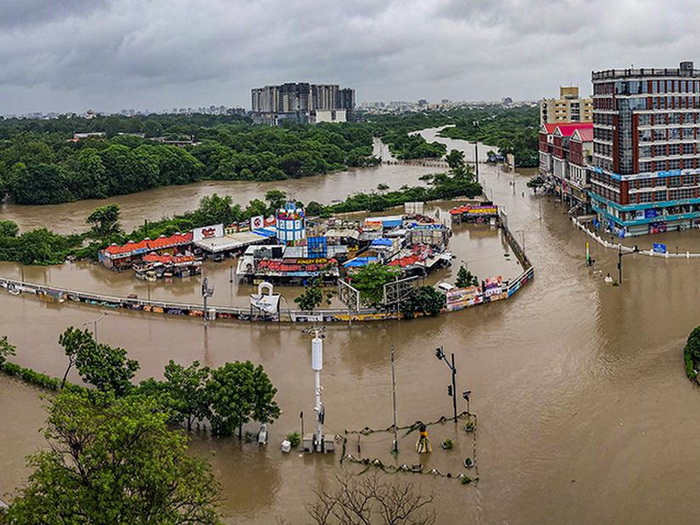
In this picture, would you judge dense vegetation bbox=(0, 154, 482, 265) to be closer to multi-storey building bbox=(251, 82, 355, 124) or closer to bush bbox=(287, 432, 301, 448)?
bush bbox=(287, 432, 301, 448)

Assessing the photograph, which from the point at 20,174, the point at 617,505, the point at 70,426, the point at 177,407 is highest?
the point at 20,174

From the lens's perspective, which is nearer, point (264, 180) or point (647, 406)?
point (647, 406)

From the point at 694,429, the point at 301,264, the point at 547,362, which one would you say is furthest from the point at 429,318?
the point at 694,429

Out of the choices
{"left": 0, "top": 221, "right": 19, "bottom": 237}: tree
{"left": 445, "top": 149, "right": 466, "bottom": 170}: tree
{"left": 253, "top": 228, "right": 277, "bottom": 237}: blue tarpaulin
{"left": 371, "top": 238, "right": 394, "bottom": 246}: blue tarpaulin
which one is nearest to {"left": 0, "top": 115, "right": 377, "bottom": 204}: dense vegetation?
{"left": 445, "top": 149, "right": 466, "bottom": 170}: tree

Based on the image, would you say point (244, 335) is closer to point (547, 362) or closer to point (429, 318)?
point (429, 318)

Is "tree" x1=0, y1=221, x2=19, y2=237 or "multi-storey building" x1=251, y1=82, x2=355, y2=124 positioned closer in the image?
"tree" x1=0, y1=221, x2=19, y2=237

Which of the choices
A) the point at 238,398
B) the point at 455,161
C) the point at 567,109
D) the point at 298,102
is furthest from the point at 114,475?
the point at 298,102

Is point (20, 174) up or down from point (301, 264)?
up
